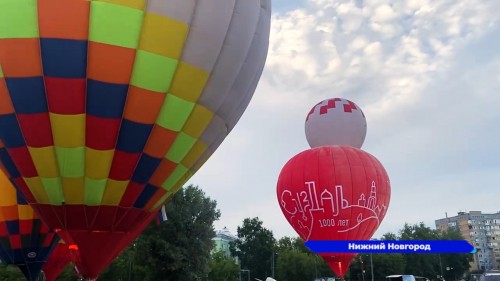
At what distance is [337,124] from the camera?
24516 millimetres

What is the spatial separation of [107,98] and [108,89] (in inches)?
6.5

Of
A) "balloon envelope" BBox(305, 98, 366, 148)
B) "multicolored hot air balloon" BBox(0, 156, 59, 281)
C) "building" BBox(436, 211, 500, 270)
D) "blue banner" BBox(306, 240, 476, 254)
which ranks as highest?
"building" BBox(436, 211, 500, 270)

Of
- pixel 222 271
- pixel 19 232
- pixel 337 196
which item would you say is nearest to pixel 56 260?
pixel 19 232

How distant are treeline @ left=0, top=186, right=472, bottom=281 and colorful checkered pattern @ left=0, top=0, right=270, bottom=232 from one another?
17204 mm

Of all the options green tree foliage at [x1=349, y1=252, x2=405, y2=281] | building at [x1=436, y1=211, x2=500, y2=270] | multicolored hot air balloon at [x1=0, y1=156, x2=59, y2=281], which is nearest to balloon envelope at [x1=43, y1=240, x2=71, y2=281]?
multicolored hot air balloon at [x1=0, y1=156, x2=59, y2=281]

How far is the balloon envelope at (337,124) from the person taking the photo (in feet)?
80.3

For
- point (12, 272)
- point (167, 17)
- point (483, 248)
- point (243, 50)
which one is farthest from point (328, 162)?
point (483, 248)

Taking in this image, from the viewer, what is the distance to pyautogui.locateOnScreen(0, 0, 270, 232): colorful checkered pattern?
320 inches

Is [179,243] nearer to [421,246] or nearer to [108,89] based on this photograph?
[421,246]

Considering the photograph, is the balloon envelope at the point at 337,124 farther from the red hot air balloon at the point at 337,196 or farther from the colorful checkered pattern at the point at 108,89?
the colorful checkered pattern at the point at 108,89

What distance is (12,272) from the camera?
136ft

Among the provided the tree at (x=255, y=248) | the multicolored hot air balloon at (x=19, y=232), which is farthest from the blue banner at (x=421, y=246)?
the tree at (x=255, y=248)

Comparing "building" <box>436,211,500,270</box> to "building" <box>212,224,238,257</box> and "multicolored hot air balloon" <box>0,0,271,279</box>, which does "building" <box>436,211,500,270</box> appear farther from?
"multicolored hot air balloon" <box>0,0,271,279</box>

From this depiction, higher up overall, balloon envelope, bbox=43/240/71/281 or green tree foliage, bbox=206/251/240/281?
green tree foliage, bbox=206/251/240/281
